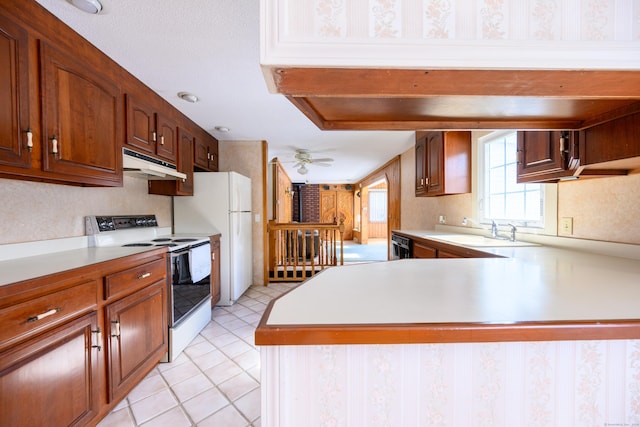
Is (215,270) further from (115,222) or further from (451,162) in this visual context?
(451,162)

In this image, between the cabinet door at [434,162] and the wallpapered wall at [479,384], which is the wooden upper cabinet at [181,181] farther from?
the cabinet door at [434,162]

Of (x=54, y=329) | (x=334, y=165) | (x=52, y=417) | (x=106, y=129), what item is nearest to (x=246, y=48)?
(x=106, y=129)

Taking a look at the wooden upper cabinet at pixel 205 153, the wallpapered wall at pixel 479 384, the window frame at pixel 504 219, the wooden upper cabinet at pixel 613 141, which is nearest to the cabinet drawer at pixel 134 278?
the wallpapered wall at pixel 479 384

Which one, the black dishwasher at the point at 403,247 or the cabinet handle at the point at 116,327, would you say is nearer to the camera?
the cabinet handle at the point at 116,327

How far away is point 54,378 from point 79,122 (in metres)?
1.34

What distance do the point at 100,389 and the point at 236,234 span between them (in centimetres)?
199

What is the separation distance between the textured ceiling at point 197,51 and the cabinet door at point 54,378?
5.19 ft

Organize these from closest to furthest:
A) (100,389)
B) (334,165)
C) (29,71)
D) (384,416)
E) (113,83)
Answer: (384,416) → (29,71) → (100,389) → (113,83) → (334,165)

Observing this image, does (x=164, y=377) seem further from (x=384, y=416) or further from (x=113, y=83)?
(x=113, y=83)

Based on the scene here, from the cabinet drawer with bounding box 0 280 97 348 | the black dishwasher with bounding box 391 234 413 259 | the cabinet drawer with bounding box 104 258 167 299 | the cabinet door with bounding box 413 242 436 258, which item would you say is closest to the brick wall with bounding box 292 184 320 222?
the black dishwasher with bounding box 391 234 413 259

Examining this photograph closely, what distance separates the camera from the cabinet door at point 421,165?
3.30 m

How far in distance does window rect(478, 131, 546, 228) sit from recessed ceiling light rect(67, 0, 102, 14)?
3.06 metres

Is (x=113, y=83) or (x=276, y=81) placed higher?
(x=113, y=83)

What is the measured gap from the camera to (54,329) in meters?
1.10
